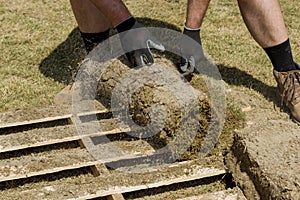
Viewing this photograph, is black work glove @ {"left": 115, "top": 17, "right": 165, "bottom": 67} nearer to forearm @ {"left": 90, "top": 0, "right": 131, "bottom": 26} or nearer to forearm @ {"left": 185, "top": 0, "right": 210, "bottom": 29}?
forearm @ {"left": 90, "top": 0, "right": 131, "bottom": 26}

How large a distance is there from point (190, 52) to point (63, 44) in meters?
1.46

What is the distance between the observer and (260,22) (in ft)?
10.5

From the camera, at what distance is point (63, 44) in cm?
437

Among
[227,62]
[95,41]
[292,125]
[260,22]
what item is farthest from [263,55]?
[292,125]

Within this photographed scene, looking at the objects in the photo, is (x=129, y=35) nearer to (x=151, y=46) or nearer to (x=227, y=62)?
(x=151, y=46)

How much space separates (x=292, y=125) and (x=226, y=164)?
35 cm

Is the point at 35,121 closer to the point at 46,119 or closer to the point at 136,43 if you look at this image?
the point at 46,119

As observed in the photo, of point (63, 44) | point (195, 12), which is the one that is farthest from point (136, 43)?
point (63, 44)

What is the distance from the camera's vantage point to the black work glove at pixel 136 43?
299 cm

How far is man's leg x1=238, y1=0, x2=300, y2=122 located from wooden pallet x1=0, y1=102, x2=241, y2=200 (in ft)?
2.63

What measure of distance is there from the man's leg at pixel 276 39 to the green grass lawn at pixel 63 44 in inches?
11.4

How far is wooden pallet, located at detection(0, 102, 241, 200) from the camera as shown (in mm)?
2486

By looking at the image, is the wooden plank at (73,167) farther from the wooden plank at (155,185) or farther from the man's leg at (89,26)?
the man's leg at (89,26)

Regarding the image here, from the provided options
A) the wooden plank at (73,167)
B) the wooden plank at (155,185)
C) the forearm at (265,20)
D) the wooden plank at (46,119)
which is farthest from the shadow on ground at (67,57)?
the wooden plank at (155,185)
